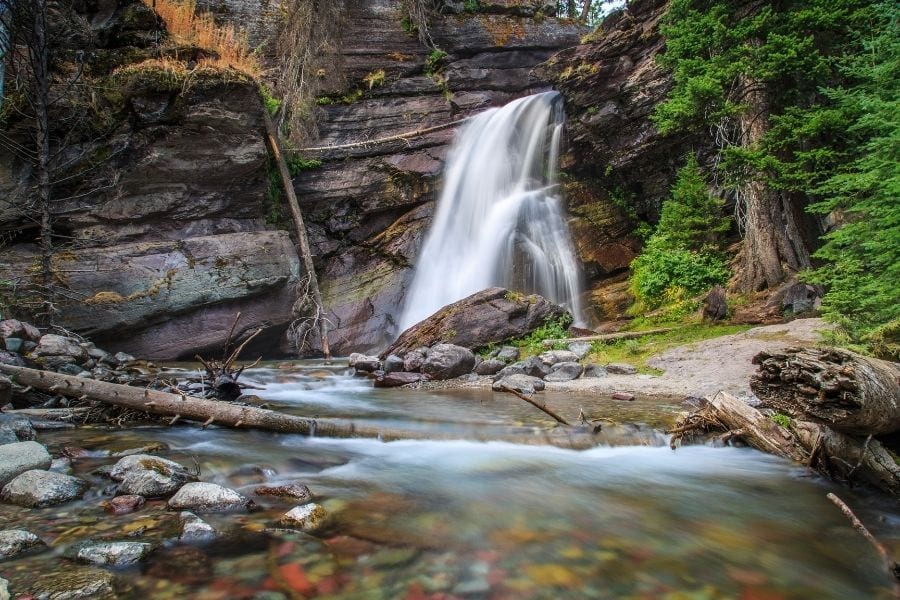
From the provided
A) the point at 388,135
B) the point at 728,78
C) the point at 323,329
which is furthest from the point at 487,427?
the point at 388,135

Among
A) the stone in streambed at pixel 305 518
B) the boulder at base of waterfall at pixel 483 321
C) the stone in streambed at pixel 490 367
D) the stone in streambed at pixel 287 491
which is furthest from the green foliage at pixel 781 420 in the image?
the boulder at base of waterfall at pixel 483 321

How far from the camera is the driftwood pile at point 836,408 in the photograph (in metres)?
3.15

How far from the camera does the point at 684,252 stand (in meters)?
12.7

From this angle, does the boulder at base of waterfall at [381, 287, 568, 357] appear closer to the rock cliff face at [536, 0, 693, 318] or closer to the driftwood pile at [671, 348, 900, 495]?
the rock cliff face at [536, 0, 693, 318]

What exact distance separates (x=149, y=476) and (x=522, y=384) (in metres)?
5.96

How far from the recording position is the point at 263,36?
1898 cm

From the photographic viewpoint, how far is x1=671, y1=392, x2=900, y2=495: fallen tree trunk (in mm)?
3457

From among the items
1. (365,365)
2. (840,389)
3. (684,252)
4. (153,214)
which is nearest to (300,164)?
(153,214)

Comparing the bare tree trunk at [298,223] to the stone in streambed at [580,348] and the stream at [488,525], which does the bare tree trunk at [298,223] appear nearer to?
the stone in streambed at [580,348]

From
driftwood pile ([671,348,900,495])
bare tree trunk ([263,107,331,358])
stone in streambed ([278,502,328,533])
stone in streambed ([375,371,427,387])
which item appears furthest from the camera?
bare tree trunk ([263,107,331,358])

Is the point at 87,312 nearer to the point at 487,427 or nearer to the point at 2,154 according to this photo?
the point at 2,154

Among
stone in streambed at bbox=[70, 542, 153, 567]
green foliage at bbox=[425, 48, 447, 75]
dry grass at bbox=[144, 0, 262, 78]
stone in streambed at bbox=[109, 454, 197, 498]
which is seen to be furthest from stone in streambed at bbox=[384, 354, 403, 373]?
green foliage at bbox=[425, 48, 447, 75]

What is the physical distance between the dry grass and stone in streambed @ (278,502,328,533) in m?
13.3

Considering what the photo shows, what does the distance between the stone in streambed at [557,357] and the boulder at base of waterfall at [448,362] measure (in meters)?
1.51
